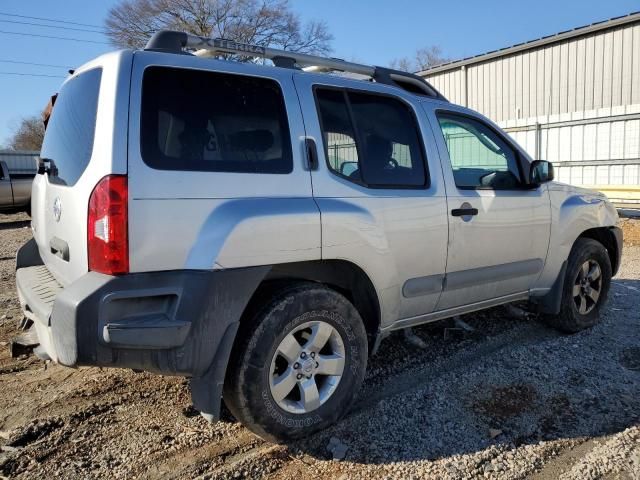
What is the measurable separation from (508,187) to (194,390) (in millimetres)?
2729

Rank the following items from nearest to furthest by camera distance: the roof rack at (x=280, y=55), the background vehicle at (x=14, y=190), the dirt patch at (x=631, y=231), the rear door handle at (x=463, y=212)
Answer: the roof rack at (x=280, y=55)
the rear door handle at (x=463, y=212)
the dirt patch at (x=631, y=231)
the background vehicle at (x=14, y=190)

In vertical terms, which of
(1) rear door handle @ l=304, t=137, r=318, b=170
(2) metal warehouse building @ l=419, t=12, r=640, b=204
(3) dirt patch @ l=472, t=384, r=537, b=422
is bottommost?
(3) dirt patch @ l=472, t=384, r=537, b=422

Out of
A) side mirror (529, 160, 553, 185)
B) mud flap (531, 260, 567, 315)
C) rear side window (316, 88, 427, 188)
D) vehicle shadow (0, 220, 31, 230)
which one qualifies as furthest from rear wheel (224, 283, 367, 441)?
vehicle shadow (0, 220, 31, 230)

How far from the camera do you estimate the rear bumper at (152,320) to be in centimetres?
233

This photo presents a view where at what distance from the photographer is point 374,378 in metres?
3.80

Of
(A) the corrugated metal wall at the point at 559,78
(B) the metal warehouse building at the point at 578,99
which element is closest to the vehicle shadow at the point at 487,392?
(B) the metal warehouse building at the point at 578,99

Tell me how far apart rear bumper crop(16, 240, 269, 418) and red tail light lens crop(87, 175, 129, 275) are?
70mm

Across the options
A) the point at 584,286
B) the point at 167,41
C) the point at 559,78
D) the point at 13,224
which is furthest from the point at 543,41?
the point at 13,224

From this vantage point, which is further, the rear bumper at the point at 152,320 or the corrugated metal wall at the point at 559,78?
the corrugated metal wall at the point at 559,78

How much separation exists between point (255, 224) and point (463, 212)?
1.62 meters

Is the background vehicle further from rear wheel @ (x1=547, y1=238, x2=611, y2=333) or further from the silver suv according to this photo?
rear wheel @ (x1=547, y1=238, x2=611, y2=333)

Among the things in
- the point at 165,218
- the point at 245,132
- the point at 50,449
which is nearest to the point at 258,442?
the point at 50,449

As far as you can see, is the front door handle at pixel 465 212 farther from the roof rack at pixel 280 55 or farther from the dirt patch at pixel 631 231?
the dirt patch at pixel 631 231

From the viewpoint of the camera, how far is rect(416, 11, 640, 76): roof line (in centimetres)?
1307
